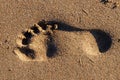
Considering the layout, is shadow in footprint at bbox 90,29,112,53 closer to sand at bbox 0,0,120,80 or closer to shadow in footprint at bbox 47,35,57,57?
sand at bbox 0,0,120,80

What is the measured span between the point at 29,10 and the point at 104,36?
66cm

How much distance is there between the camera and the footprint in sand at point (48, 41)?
3.05 meters

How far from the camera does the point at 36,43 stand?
3.05 m

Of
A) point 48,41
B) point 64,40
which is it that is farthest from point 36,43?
point 64,40

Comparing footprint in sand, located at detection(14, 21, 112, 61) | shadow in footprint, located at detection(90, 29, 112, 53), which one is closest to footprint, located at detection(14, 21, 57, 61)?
footprint in sand, located at detection(14, 21, 112, 61)

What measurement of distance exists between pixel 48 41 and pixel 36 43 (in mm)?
100

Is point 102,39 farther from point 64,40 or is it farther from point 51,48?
point 51,48

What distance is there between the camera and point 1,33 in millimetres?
3057

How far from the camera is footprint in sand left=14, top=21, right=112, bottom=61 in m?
3.05

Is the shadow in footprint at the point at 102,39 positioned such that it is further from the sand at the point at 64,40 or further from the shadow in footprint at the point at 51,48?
the shadow in footprint at the point at 51,48

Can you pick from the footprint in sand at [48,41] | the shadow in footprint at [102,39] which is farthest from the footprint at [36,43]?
the shadow in footprint at [102,39]

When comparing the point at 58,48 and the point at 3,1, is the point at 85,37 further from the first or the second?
the point at 3,1

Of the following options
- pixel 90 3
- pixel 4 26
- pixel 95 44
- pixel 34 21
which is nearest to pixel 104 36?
pixel 95 44

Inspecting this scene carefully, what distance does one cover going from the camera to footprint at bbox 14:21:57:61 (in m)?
3.05
